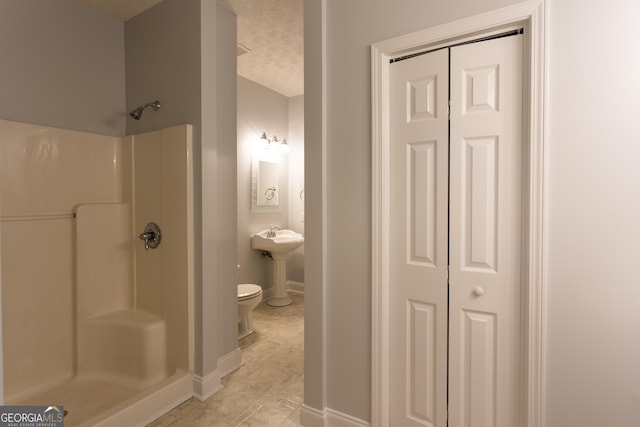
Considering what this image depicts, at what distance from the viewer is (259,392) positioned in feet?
7.18

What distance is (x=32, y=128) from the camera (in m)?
2.07

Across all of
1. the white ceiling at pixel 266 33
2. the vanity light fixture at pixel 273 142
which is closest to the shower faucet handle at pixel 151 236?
the white ceiling at pixel 266 33

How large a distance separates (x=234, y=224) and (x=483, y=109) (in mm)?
1861

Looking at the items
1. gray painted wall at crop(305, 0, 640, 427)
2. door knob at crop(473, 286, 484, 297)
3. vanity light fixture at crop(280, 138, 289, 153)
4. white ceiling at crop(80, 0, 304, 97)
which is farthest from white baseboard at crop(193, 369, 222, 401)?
vanity light fixture at crop(280, 138, 289, 153)

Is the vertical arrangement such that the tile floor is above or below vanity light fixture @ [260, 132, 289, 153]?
below

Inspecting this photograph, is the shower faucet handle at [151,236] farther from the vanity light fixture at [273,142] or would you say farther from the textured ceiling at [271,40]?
the vanity light fixture at [273,142]

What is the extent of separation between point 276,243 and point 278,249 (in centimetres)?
9

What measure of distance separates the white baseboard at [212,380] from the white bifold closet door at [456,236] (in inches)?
47.8

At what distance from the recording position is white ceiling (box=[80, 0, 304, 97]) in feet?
7.86

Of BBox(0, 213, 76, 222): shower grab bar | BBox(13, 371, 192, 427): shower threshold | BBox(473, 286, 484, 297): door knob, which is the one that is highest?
BBox(0, 213, 76, 222): shower grab bar

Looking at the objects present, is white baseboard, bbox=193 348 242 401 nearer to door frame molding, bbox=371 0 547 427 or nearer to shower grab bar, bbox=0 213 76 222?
shower grab bar, bbox=0 213 76 222

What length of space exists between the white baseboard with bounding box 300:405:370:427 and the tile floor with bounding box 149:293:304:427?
0.11 metres

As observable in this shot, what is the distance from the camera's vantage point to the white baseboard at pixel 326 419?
5.68 feet

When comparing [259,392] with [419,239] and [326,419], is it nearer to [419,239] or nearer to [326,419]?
[326,419]
